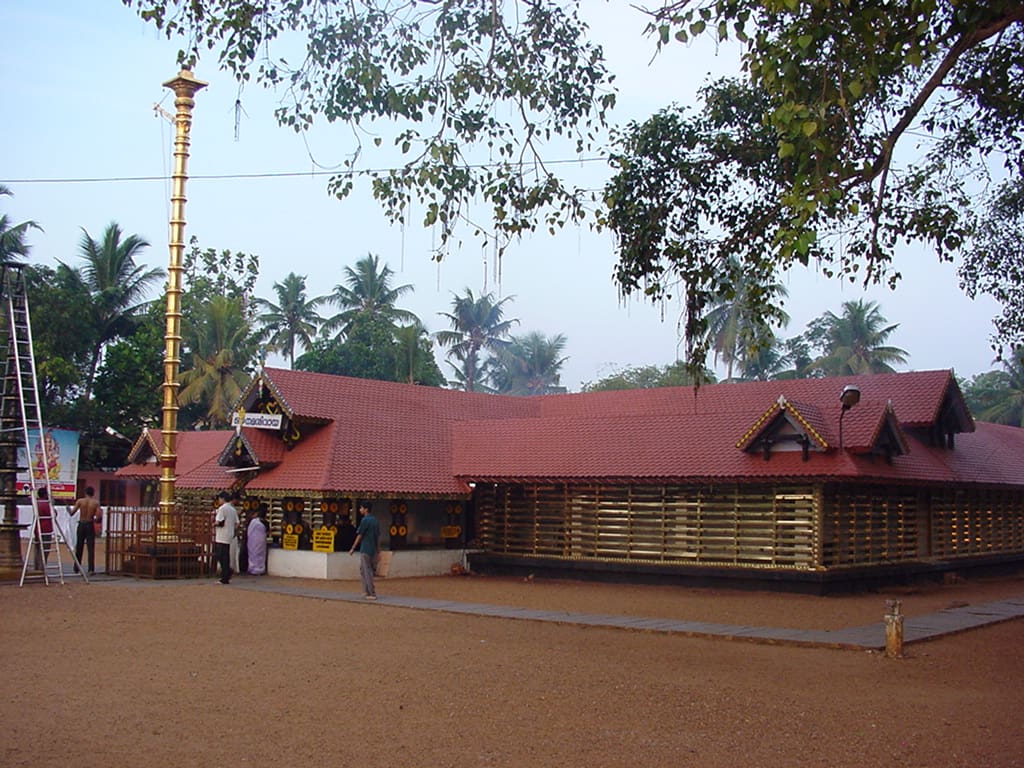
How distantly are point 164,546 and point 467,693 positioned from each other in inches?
494

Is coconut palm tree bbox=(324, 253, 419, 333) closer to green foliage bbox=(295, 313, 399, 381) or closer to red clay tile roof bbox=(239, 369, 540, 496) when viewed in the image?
green foliage bbox=(295, 313, 399, 381)

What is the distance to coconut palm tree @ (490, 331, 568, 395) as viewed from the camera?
64.5 m

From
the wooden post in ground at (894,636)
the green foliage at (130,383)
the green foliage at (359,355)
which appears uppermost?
the green foliage at (359,355)

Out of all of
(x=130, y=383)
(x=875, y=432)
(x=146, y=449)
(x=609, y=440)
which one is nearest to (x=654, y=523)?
(x=609, y=440)

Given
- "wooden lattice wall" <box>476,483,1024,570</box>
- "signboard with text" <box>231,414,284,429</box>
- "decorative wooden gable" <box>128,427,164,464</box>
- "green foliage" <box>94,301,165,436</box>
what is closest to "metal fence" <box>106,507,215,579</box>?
"signboard with text" <box>231,414,284,429</box>

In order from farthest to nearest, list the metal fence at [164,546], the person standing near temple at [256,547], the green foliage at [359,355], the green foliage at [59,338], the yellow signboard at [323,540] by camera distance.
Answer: the green foliage at [359,355] < the green foliage at [59,338] < the person standing near temple at [256,547] < the yellow signboard at [323,540] < the metal fence at [164,546]

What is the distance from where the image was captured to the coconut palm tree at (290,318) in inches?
1950

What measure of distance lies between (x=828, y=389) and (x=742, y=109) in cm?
1079

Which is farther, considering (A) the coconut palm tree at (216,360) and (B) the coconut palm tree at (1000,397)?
(B) the coconut palm tree at (1000,397)

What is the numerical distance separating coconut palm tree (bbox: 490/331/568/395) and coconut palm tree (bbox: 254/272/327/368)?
54.8 ft

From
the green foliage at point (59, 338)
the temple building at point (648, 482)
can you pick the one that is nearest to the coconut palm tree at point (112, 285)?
the green foliage at point (59, 338)

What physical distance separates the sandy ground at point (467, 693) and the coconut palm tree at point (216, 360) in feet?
81.4

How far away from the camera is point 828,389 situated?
23.1 metres

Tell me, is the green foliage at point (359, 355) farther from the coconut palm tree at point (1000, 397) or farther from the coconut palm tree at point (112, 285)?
the coconut palm tree at point (1000, 397)
